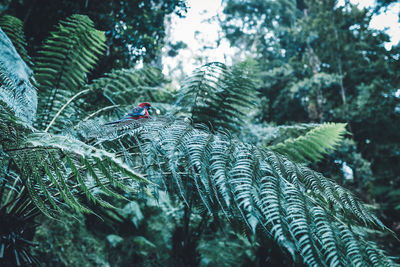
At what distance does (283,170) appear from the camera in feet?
2.42

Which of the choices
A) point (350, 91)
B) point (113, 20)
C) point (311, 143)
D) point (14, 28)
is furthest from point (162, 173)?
point (350, 91)

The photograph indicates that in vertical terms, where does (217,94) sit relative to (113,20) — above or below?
below

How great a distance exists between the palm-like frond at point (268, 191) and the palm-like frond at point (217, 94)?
1.77 ft

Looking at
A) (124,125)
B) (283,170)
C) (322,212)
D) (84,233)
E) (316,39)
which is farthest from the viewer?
(316,39)

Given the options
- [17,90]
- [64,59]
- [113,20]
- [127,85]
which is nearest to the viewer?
[17,90]

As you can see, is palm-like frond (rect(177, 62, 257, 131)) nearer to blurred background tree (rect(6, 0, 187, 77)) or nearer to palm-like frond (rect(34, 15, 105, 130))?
palm-like frond (rect(34, 15, 105, 130))

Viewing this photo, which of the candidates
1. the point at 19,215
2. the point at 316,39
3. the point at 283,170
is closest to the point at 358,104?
the point at 316,39

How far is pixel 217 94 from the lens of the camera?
137 cm

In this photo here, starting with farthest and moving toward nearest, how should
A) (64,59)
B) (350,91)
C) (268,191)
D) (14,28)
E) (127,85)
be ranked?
(350,91), (127,85), (64,59), (14,28), (268,191)

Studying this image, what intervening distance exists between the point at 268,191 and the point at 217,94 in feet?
2.77

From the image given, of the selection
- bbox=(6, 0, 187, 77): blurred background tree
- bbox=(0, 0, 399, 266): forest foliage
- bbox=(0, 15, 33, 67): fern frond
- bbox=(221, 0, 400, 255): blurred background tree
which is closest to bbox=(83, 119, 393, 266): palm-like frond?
bbox=(0, 0, 399, 266): forest foliage

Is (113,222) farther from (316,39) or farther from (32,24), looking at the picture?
(316,39)

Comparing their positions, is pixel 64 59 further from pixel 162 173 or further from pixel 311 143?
pixel 311 143

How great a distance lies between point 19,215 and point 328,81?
7.07 metres
